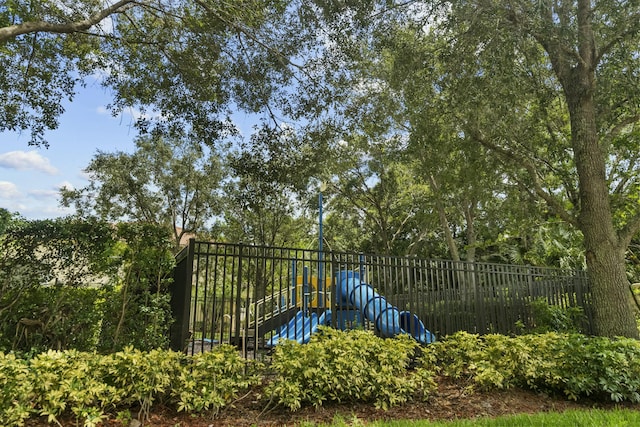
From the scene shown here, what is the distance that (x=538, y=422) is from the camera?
4.02 metres

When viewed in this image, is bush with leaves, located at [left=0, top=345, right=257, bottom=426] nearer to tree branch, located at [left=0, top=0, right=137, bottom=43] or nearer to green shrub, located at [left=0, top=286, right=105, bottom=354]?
green shrub, located at [left=0, top=286, right=105, bottom=354]

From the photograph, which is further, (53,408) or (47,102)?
(47,102)

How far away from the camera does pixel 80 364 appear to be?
13.0 ft

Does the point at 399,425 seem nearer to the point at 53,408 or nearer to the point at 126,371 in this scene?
the point at 126,371

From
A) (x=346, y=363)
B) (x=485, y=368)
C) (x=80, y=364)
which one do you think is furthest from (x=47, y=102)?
(x=485, y=368)

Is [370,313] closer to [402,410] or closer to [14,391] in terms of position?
[402,410]

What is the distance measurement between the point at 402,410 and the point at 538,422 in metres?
1.40

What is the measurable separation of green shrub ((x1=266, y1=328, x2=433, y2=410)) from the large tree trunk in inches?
191

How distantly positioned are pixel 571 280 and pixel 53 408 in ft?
37.8

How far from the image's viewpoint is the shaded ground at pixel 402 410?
4.06 meters

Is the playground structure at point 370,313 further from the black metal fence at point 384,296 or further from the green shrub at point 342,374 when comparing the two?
the green shrub at point 342,374

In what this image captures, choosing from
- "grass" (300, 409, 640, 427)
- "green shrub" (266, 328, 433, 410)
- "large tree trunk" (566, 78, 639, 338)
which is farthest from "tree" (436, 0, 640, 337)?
"green shrub" (266, 328, 433, 410)

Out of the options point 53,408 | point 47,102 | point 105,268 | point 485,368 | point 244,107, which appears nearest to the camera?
point 53,408

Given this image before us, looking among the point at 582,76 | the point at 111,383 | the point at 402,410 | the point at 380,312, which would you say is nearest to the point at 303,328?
the point at 380,312
